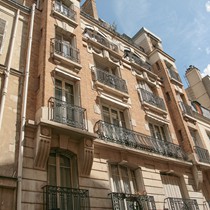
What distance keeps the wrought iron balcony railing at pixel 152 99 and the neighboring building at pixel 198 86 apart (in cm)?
864

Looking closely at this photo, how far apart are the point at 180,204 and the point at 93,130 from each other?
4.41m

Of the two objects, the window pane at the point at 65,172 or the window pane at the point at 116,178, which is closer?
the window pane at the point at 65,172

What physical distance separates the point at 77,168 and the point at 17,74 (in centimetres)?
368

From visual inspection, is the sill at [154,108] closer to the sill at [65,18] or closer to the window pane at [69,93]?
the window pane at [69,93]

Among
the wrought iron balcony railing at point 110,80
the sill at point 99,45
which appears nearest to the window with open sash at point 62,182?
the wrought iron balcony railing at point 110,80

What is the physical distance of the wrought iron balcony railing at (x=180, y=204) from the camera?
9133 millimetres

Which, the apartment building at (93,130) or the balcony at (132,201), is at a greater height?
the apartment building at (93,130)

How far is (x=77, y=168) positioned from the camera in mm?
7625

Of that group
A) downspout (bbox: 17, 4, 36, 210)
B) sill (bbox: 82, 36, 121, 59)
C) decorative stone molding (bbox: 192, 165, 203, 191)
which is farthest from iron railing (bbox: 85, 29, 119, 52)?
decorative stone molding (bbox: 192, 165, 203, 191)

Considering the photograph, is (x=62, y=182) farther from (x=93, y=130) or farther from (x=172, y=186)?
(x=172, y=186)

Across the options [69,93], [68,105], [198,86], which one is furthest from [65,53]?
[198,86]

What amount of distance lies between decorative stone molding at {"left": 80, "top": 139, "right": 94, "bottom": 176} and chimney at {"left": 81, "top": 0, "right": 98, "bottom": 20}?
33.4ft

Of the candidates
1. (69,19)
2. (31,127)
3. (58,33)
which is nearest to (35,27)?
(58,33)

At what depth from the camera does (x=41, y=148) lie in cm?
686
